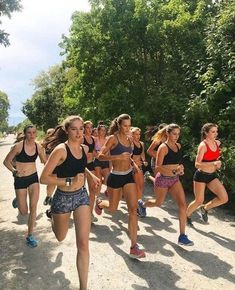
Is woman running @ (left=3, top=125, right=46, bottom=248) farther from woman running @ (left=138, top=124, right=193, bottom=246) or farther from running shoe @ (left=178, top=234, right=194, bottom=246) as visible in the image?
running shoe @ (left=178, top=234, right=194, bottom=246)

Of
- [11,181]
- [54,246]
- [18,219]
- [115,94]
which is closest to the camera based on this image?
[54,246]

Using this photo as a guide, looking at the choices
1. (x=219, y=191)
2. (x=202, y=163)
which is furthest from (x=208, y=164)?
(x=219, y=191)

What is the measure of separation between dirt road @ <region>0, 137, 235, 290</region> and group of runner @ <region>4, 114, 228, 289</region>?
0.31m

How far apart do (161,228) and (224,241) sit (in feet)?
4.36

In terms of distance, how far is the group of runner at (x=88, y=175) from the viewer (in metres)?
5.28

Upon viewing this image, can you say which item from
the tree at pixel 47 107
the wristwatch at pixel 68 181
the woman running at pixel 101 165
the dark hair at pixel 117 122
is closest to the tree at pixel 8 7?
the woman running at pixel 101 165

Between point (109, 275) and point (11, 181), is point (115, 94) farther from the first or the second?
point (109, 275)

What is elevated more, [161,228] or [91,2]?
[91,2]

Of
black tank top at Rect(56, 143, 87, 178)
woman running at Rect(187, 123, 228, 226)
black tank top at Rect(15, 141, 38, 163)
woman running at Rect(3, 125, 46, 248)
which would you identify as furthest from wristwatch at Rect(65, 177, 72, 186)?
woman running at Rect(187, 123, 228, 226)

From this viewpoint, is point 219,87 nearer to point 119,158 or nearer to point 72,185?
point 119,158

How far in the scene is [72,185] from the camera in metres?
5.43

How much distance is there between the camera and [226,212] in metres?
10.1

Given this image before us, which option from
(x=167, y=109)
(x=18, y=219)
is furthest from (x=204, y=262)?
(x=167, y=109)

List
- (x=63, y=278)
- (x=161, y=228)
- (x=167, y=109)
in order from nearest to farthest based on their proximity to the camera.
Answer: (x=63, y=278) < (x=161, y=228) < (x=167, y=109)
